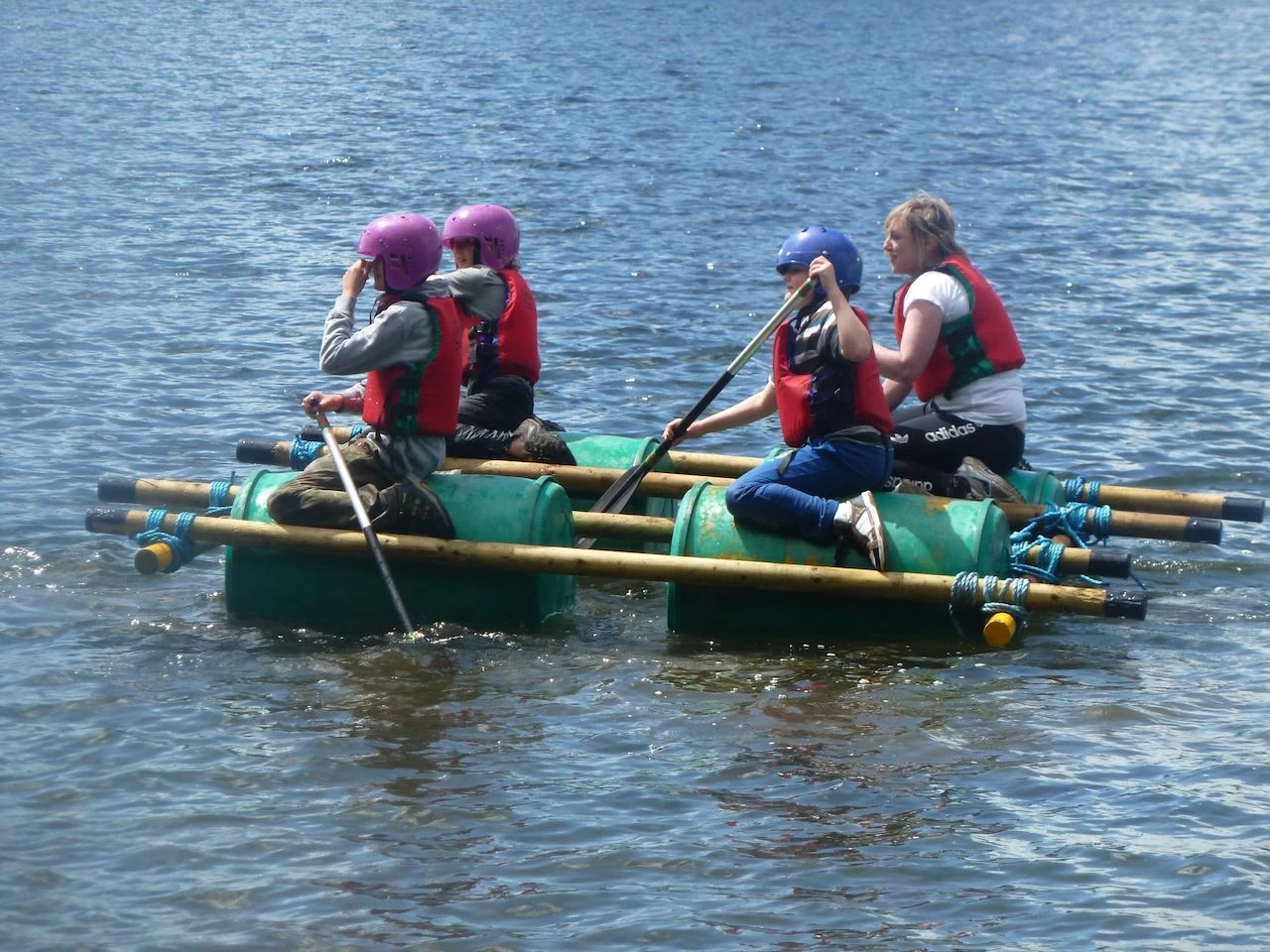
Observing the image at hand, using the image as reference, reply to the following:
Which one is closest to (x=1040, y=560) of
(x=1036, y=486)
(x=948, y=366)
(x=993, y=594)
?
(x=993, y=594)

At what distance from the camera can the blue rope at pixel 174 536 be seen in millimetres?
8859

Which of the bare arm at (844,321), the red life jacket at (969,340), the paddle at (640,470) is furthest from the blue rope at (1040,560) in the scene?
the paddle at (640,470)

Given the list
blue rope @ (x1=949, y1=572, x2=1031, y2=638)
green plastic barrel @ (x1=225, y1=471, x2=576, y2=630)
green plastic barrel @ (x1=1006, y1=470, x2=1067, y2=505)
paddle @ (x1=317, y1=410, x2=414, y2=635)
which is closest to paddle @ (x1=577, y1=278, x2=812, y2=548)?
green plastic barrel @ (x1=225, y1=471, x2=576, y2=630)

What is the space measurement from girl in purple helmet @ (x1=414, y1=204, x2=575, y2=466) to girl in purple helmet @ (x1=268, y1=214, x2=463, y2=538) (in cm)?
90

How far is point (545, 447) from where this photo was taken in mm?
10164

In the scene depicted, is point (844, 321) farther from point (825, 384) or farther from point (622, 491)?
point (622, 491)

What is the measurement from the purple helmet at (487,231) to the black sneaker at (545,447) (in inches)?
36.7

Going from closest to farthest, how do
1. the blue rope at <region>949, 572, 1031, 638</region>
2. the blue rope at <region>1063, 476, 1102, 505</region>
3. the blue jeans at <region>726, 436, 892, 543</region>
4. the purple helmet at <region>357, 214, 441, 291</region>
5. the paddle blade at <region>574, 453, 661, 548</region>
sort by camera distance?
the blue rope at <region>949, 572, 1031, 638</region>, the blue jeans at <region>726, 436, 892, 543</region>, the purple helmet at <region>357, 214, 441, 291</region>, the paddle blade at <region>574, 453, 661, 548</region>, the blue rope at <region>1063, 476, 1102, 505</region>

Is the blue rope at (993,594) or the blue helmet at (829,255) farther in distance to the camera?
the blue helmet at (829,255)

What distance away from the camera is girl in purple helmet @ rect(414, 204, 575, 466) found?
10.1m

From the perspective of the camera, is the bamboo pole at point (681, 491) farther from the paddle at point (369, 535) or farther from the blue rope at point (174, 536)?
the paddle at point (369, 535)

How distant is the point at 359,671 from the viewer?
27.7ft

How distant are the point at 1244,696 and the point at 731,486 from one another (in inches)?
97.6

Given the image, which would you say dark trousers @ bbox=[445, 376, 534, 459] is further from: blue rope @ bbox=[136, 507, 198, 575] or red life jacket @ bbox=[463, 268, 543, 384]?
blue rope @ bbox=[136, 507, 198, 575]
